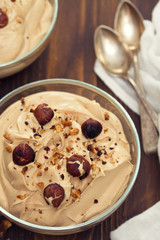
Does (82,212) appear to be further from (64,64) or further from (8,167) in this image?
(64,64)

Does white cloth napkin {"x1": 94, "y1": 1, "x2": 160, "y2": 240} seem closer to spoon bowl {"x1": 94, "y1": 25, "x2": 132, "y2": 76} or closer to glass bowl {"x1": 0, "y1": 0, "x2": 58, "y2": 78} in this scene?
spoon bowl {"x1": 94, "y1": 25, "x2": 132, "y2": 76}

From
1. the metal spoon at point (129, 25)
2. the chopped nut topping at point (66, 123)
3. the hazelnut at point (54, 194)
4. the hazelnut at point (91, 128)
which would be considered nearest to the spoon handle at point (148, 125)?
the metal spoon at point (129, 25)

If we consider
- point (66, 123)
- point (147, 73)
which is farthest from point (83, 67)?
point (66, 123)

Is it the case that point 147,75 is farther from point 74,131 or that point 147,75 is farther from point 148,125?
point 74,131

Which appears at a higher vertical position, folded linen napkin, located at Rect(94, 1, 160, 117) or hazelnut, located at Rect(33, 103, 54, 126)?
hazelnut, located at Rect(33, 103, 54, 126)

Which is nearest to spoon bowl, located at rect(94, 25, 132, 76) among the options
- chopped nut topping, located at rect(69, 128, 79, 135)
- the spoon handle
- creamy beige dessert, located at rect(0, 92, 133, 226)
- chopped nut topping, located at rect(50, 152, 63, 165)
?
the spoon handle

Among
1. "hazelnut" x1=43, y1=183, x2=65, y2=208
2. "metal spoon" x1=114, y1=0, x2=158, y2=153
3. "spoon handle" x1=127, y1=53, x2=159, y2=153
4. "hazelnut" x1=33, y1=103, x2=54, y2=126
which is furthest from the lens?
"metal spoon" x1=114, y1=0, x2=158, y2=153

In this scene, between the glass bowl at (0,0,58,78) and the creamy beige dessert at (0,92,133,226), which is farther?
the glass bowl at (0,0,58,78)

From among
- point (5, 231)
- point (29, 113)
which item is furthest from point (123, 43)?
point (5, 231)
